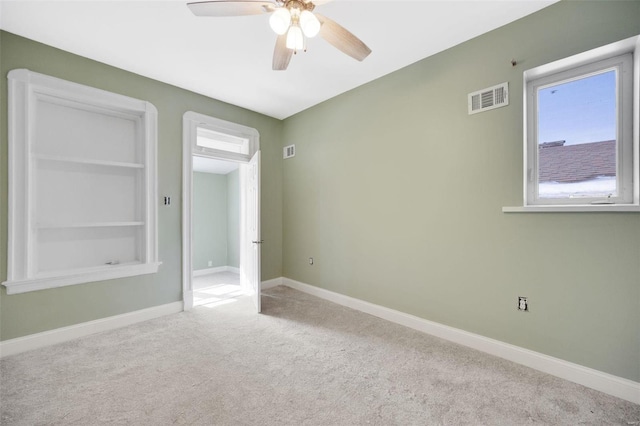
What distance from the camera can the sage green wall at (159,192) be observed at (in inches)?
95.0

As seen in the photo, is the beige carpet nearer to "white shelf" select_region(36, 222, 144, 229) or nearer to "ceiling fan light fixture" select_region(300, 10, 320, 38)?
"white shelf" select_region(36, 222, 144, 229)

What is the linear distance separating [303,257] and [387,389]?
8.25ft

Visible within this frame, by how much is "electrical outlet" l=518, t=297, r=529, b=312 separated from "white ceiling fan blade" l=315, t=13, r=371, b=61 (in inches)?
91.2

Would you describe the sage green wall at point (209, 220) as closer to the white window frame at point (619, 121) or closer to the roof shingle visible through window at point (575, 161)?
the white window frame at point (619, 121)

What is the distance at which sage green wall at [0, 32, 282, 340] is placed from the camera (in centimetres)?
241

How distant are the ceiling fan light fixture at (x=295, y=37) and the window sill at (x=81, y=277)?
113 inches

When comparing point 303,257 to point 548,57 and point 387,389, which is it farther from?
point 548,57

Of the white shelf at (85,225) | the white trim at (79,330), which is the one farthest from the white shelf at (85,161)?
the white trim at (79,330)

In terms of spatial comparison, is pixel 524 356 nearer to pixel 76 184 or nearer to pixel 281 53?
pixel 281 53

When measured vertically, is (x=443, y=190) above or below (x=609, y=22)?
below

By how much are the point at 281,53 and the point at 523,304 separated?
2.76m

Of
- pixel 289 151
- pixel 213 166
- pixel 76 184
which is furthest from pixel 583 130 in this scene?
pixel 213 166

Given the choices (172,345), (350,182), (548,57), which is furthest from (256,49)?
(172,345)

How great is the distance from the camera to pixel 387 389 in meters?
1.94
